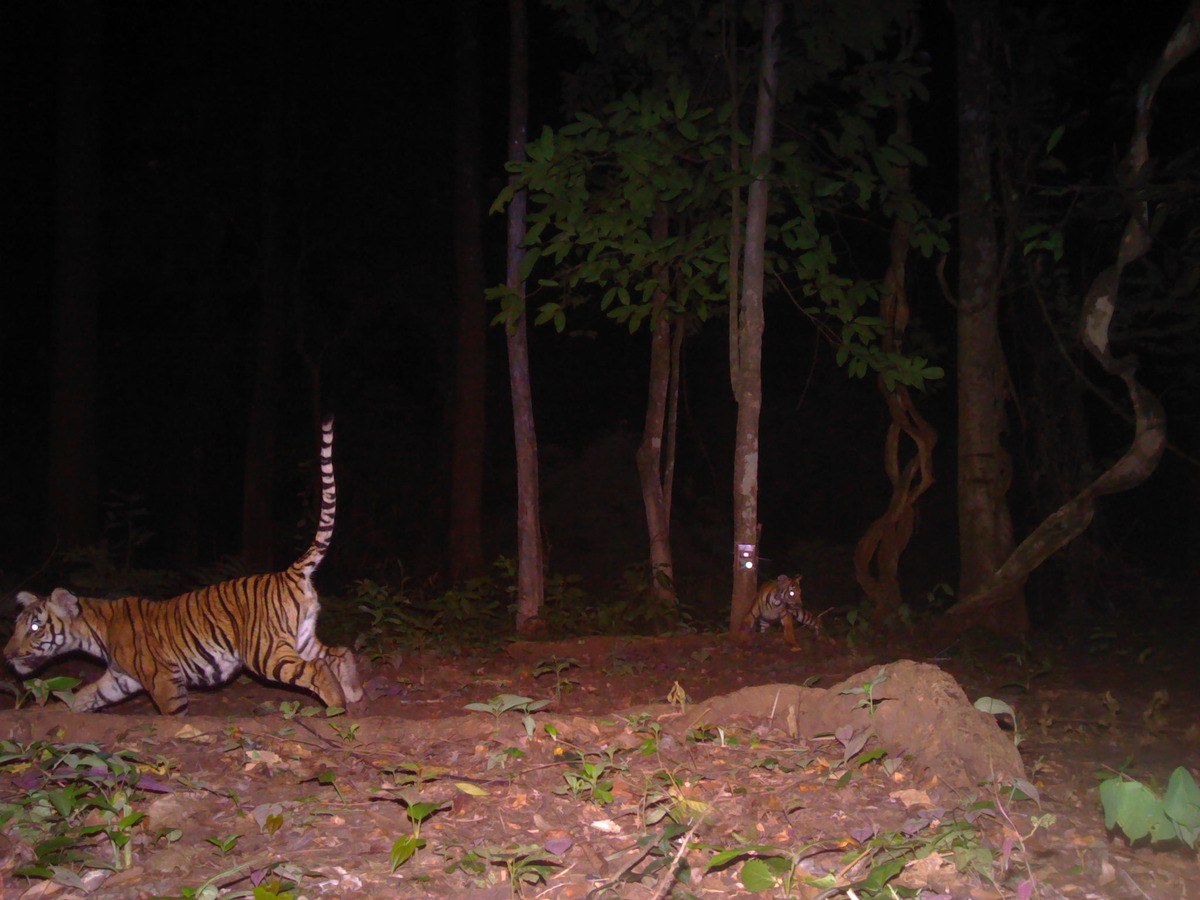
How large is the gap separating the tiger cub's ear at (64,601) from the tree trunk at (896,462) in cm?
728

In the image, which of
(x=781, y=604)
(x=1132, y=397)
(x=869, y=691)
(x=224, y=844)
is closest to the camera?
(x=224, y=844)

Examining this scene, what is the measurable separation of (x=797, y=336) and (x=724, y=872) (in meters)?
18.2

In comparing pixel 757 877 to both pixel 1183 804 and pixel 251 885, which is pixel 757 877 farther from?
pixel 251 885

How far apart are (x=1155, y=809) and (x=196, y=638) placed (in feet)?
20.2

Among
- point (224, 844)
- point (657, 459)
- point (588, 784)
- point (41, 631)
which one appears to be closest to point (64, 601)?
point (41, 631)

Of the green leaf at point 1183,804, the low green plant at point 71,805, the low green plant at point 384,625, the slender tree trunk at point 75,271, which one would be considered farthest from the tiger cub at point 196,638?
the slender tree trunk at point 75,271

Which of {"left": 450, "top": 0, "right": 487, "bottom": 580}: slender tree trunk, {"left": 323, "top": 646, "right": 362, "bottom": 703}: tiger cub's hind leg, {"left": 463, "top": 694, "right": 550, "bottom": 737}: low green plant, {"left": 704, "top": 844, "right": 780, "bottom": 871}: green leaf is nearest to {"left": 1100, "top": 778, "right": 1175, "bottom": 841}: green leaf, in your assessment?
{"left": 704, "top": 844, "right": 780, "bottom": 871}: green leaf

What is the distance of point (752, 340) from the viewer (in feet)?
27.7

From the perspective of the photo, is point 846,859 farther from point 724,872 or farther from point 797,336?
point 797,336

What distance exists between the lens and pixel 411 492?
20.5 m

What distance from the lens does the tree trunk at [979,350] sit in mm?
9602

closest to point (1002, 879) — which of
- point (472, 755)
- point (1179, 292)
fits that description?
point (472, 755)

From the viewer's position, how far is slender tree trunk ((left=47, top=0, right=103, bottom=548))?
→ 12000 mm

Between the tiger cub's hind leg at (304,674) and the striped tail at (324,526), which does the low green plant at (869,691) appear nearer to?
the tiger cub's hind leg at (304,674)
